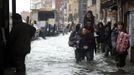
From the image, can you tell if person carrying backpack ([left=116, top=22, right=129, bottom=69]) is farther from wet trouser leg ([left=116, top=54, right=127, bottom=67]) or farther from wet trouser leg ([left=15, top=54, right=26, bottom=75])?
wet trouser leg ([left=15, top=54, right=26, bottom=75])

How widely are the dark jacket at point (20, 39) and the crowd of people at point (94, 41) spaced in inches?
159

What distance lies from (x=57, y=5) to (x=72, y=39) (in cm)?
10970

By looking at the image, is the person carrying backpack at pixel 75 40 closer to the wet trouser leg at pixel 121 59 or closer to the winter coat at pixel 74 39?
the winter coat at pixel 74 39

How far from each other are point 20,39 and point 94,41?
7350 millimetres

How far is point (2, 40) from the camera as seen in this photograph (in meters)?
13.1

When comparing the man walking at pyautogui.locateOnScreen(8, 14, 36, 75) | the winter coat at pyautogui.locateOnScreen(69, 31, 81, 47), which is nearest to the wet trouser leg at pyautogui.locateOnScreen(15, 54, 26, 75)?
the man walking at pyautogui.locateOnScreen(8, 14, 36, 75)

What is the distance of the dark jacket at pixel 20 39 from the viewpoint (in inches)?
538

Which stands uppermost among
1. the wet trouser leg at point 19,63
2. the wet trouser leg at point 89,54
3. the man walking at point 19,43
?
the man walking at point 19,43

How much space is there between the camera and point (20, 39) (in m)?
13.7

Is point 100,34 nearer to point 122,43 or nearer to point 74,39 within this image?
point 74,39

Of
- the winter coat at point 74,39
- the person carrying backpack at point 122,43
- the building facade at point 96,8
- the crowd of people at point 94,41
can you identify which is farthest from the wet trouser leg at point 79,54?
the building facade at point 96,8

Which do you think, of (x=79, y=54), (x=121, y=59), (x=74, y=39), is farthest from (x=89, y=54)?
(x=121, y=59)

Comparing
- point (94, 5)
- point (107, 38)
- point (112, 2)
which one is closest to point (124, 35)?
point (107, 38)

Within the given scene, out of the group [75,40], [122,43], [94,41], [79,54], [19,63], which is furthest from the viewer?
[94,41]
